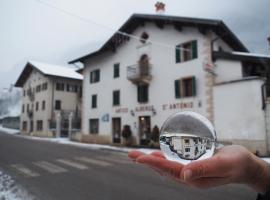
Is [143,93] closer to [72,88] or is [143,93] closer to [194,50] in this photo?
[194,50]

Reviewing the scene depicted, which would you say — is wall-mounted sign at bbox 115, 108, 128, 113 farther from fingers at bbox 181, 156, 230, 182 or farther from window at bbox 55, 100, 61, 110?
fingers at bbox 181, 156, 230, 182

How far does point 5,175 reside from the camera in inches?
317

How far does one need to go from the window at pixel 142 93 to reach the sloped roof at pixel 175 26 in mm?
5073

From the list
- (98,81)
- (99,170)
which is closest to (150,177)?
(99,170)

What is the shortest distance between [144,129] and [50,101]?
66.5 feet

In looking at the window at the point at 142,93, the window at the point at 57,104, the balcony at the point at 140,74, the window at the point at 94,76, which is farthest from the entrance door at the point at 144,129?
the window at the point at 57,104

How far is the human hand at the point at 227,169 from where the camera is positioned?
1234mm

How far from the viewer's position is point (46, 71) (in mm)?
36500

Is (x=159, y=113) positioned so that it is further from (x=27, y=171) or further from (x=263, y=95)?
(x=27, y=171)

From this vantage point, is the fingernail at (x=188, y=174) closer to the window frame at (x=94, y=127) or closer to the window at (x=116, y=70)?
the window at (x=116, y=70)

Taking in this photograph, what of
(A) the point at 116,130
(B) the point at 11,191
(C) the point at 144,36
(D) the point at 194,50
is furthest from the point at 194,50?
(B) the point at 11,191

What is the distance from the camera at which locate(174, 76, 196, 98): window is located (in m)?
16.7

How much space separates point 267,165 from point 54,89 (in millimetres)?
36542

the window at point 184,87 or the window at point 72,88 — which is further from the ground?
the window at point 72,88
